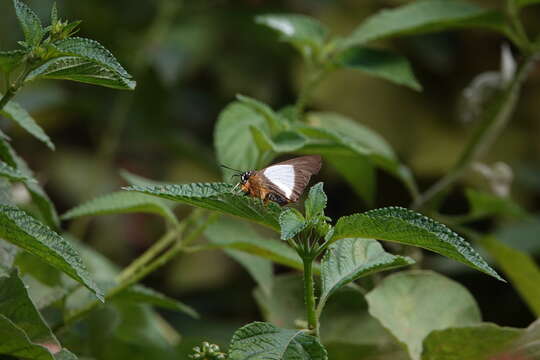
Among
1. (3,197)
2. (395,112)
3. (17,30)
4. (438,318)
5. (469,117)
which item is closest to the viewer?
(3,197)

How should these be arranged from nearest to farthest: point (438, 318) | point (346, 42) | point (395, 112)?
point (438, 318), point (346, 42), point (395, 112)

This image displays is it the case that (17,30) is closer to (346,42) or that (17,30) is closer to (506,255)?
(346,42)

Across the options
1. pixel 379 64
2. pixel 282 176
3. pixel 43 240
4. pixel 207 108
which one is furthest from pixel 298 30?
pixel 207 108

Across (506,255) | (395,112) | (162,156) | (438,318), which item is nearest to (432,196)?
(506,255)

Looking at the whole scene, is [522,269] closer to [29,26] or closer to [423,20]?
[423,20]

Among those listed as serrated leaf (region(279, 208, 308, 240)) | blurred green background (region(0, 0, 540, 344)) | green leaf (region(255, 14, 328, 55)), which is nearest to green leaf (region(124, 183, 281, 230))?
serrated leaf (region(279, 208, 308, 240))

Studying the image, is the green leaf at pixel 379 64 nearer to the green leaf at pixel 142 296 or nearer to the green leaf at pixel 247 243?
the green leaf at pixel 247 243

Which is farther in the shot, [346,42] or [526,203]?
[526,203]
